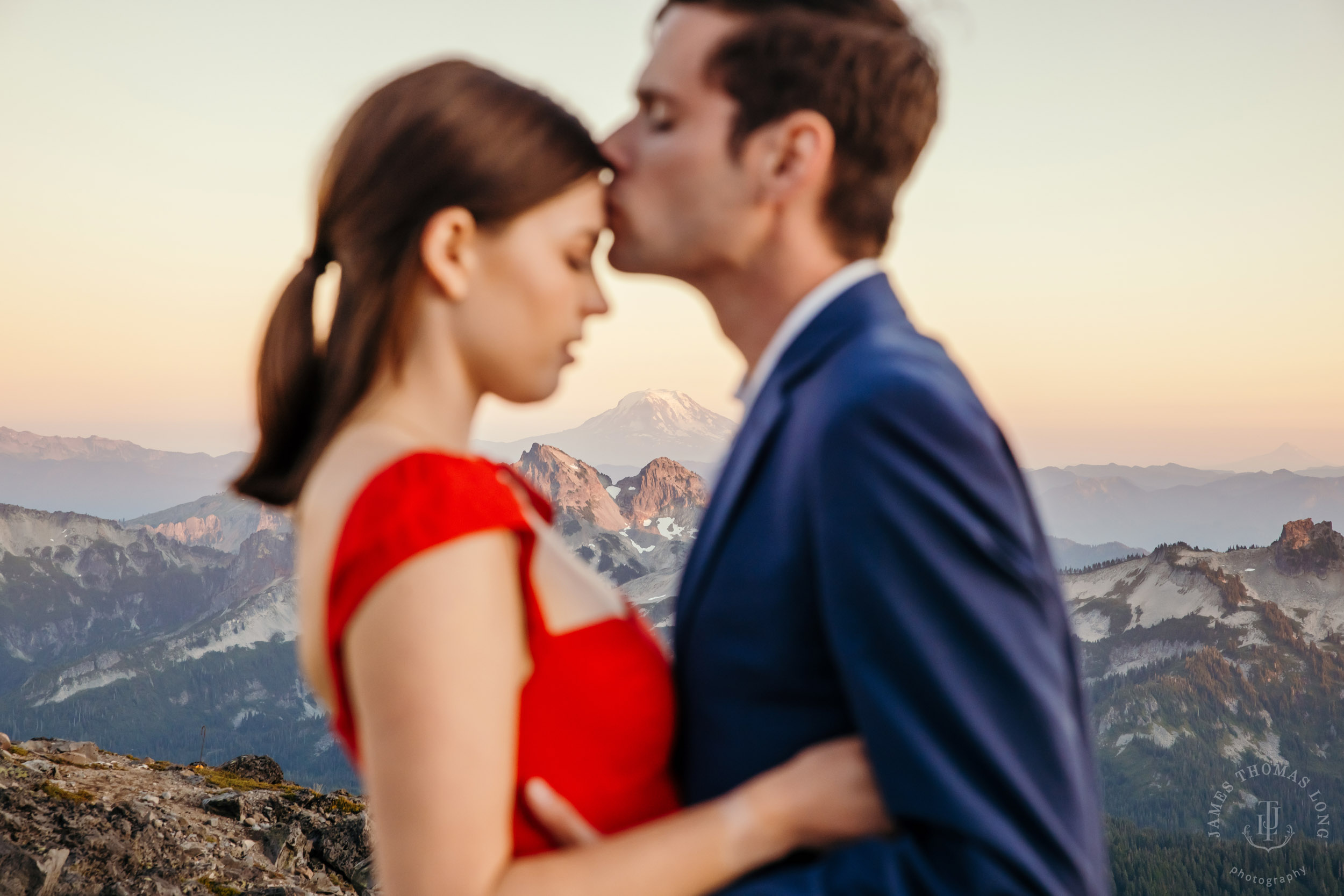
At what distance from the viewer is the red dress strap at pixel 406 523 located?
116 inches

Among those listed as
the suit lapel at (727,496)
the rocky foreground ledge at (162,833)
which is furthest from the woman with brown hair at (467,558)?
the rocky foreground ledge at (162,833)

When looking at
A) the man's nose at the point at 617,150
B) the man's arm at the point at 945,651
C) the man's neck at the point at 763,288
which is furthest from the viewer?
the man's nose at the point at 617,150

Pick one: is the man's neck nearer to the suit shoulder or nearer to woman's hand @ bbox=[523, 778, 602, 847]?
the suit shoulder

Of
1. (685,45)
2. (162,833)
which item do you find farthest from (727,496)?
(162,833)

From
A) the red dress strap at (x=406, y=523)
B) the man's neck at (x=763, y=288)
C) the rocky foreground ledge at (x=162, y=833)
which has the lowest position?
the rocky foreground ledge at (x=162, y=833)

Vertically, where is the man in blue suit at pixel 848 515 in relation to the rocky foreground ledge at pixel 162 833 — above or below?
above

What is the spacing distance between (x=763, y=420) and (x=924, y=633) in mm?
968

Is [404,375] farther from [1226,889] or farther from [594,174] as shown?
[1226,889]

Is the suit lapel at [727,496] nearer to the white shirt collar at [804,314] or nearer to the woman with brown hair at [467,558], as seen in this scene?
the white shirt collar at [804,314]

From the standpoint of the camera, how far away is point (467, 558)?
2.98 meters

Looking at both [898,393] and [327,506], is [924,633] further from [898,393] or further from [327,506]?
[327,506]

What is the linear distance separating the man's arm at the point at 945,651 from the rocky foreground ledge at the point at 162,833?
9.79m

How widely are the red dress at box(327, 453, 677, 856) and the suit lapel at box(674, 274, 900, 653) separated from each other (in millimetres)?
271

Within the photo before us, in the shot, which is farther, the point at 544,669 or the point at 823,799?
the point at 544,669
